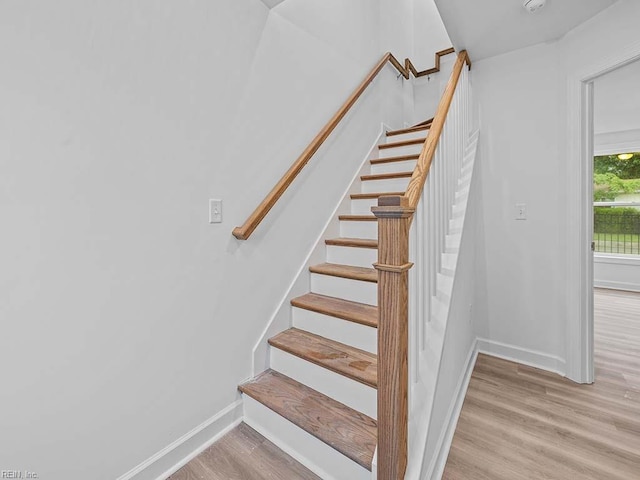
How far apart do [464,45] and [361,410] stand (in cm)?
270

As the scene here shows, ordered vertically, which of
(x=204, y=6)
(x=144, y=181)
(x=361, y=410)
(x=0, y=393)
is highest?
(x=204, y=6)

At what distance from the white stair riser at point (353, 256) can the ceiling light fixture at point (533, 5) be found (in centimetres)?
177

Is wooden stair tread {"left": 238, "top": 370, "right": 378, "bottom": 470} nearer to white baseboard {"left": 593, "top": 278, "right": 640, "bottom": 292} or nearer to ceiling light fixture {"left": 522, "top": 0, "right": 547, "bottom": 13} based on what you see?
ceiling light fixture {"left": 522, "top": 0, "right": 547, "bottom": 13}

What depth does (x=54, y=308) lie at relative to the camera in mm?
1067

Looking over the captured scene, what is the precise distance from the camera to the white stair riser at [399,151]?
9.21 ft

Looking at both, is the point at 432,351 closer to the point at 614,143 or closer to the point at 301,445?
the point at 301,445

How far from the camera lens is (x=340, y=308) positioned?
183 centimetres

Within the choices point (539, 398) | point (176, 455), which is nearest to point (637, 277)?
point (539, 398)

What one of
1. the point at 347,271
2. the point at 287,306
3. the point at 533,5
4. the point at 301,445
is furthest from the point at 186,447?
the point at 533,5

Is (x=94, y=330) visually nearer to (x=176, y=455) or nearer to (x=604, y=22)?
(x=176, y=455)

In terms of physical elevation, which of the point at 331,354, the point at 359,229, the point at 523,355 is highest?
the point at 359,229

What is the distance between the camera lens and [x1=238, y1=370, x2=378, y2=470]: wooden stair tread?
4.15ft

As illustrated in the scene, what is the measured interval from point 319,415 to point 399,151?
236 cm

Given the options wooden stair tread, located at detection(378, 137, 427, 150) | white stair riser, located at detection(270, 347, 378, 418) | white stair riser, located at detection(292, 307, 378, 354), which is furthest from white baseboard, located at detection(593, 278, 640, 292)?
white stair riser, located at detection(270, 347, 378, 418)
